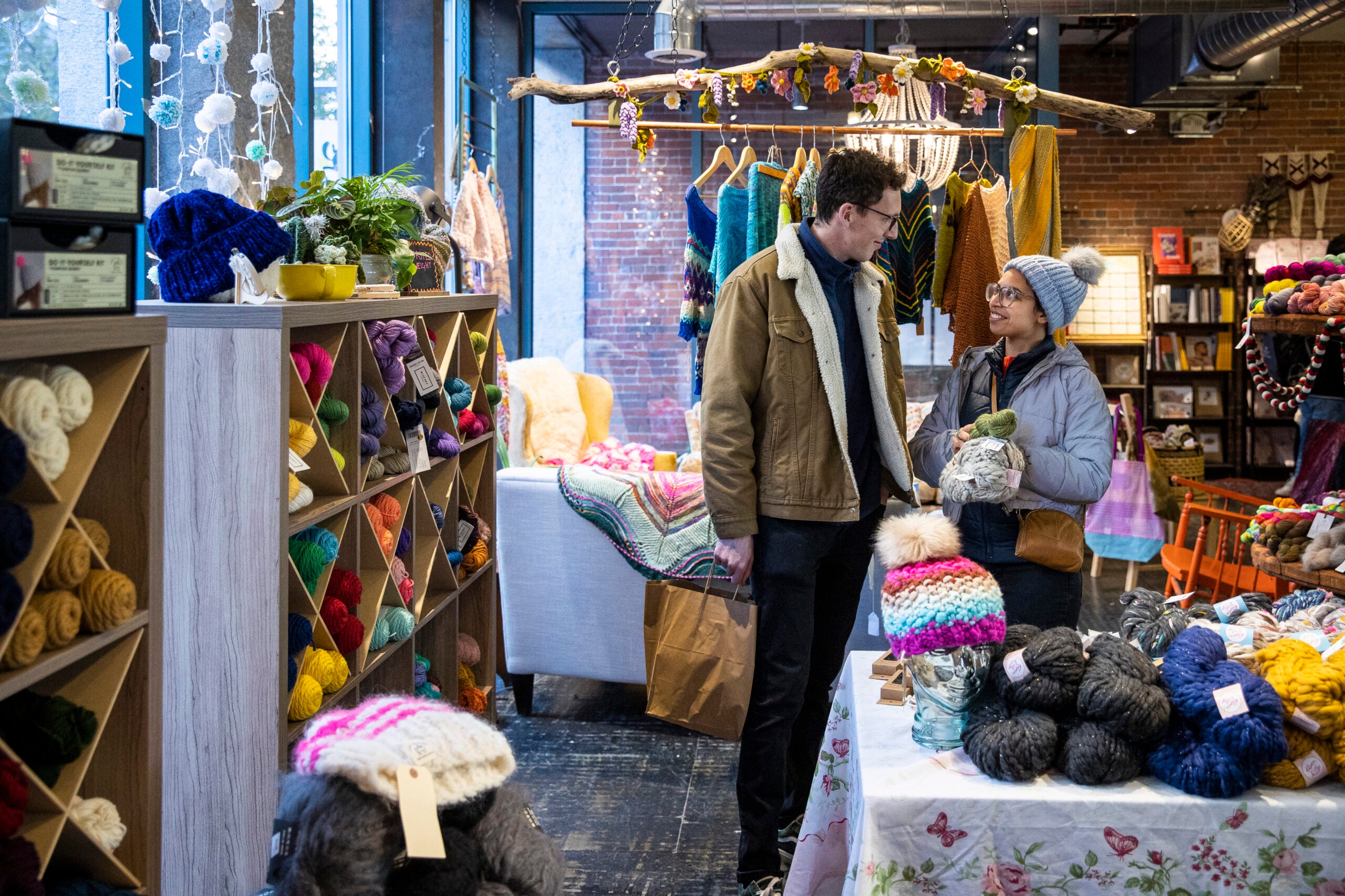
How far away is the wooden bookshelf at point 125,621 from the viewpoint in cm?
146

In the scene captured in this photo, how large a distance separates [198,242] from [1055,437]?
1.79m

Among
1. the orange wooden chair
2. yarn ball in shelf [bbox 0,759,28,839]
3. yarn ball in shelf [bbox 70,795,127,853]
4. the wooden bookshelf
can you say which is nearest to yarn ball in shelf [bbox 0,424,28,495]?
the wooden bookshelf

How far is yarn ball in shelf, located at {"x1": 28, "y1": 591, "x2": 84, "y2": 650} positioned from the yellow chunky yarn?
1.64m

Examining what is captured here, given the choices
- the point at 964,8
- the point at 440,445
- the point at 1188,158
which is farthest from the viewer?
the point at 1188,158

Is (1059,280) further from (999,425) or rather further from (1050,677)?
(1050,677)

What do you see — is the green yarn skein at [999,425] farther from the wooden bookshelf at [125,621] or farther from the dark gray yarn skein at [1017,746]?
the wooden bookshelf at [125,621]

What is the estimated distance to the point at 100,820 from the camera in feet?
5.00

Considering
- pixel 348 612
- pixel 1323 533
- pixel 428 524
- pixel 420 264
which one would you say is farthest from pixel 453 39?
pixel 1323 533

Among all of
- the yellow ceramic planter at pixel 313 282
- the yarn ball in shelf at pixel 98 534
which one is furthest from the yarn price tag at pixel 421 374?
the yarn ball in shelf at pixel 98 534

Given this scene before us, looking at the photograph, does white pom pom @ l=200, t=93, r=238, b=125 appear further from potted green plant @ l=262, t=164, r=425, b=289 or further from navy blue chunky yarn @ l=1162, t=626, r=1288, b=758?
navy blue chunky yarn @ l=1162, t=626, r=1288, b=758

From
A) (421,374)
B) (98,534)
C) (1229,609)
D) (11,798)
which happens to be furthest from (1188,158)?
(11,798)

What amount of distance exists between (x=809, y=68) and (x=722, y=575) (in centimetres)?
211

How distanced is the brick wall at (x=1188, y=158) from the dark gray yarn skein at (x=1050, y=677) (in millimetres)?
8700

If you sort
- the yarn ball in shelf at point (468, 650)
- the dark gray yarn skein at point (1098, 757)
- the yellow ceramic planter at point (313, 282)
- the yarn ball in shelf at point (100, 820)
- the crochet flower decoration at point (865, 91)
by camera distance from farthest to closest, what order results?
the crochet flower decoration at point (865, 91), the yarn ball in shelf at point (468, 650), the yellow ceramic planter at point (313, 282), the dark gray yarn skein at point (1098, 757), the yarn ball in shelf at point (100, 820)
